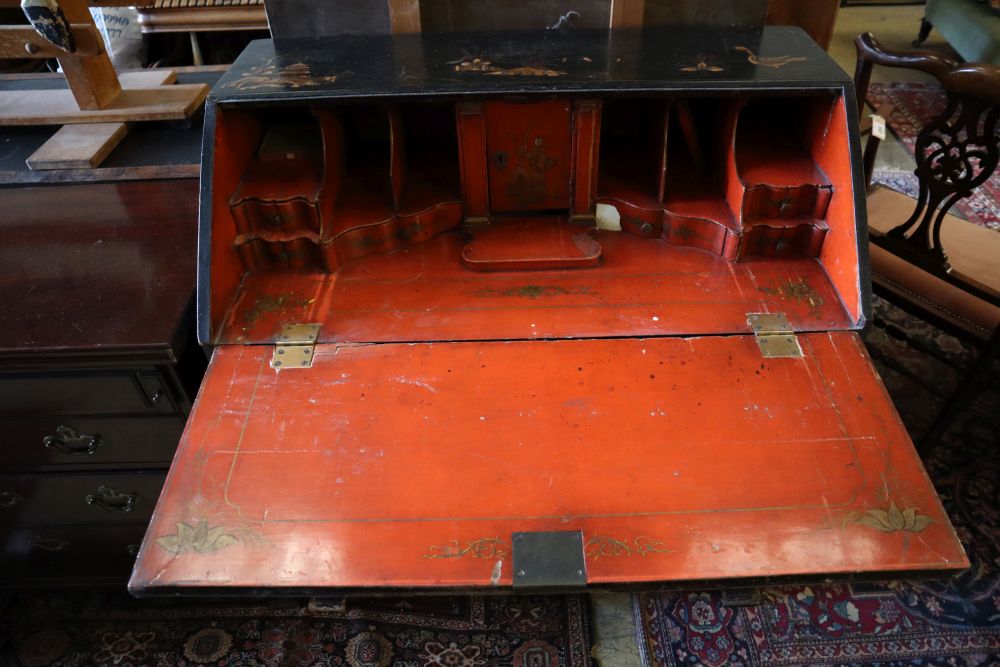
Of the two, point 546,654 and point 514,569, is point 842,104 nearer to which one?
point 514,569

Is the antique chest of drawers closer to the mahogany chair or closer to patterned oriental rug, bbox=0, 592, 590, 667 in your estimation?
patterned oriental rug, bbox=0, 592, 590, 667

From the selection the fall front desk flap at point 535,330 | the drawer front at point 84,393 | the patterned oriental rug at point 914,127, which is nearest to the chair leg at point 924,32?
the patterned oriental rug at point 914,127

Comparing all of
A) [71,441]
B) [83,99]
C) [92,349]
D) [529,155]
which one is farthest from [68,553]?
[529,155]

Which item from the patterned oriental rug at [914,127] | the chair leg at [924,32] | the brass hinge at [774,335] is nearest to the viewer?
the brass hinge at [774,335]

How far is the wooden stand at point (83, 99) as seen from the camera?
168cm

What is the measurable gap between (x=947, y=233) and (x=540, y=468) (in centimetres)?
175

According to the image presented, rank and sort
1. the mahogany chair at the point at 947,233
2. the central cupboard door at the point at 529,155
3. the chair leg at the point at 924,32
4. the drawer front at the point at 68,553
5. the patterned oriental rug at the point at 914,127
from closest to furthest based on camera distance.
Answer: the central cupboard door at the point at 529,155
the mahogany chair at the point at 947,233
the drawer front at the point at 68,553
the patterned oriental rug at the point at 914,127
the chair leg at the point at 924,32

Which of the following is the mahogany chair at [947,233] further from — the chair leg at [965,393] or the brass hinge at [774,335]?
the brass hinge at [774,335]

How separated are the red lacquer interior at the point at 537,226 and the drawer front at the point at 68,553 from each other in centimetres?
A: 80

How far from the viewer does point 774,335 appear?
1.26 metres

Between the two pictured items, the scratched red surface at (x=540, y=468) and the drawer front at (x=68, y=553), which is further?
the drawer front at (x=68, y=553)

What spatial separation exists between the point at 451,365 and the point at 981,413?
72.0 inches

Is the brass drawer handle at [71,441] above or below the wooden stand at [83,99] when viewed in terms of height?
below

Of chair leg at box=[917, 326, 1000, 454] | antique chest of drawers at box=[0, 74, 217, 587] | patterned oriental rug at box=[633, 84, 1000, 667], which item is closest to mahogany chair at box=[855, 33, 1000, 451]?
chair leg at box=[917, 326, 1000, 454]
